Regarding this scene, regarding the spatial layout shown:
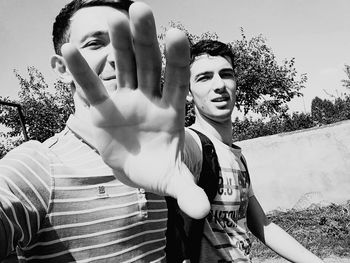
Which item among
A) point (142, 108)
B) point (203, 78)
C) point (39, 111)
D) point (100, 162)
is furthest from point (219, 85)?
point (39, 111)

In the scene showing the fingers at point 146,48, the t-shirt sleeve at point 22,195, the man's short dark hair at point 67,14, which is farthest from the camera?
the man's short dark hair at point 67,14

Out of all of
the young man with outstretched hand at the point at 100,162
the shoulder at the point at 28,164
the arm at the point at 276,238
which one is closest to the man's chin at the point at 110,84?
the young man with outstretched hand at the point at 100,162

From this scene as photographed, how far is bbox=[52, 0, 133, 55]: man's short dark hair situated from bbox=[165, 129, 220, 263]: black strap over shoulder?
2.63ft

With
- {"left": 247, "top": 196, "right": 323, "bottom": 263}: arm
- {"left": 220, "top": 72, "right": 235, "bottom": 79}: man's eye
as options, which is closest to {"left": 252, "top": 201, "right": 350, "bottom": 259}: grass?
{"left": 247, "top": 196, "right": 323, "bottom": 263}: arm

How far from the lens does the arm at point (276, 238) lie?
6.35 ft

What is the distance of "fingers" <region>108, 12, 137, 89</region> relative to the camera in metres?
0.79

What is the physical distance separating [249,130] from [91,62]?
75.5 feet

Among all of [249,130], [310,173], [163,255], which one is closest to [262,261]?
[310,173]

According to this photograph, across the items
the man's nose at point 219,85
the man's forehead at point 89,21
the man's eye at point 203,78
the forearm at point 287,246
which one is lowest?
the forearm at point 287,246

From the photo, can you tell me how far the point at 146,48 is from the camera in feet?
2.67

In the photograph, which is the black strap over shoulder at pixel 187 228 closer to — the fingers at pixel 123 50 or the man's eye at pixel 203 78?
the man's eye at pixel 203 78

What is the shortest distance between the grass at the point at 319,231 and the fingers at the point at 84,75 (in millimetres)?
4609

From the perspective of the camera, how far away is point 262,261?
484 centimetres

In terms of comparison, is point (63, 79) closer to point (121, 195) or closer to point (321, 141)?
point (121, 195)
